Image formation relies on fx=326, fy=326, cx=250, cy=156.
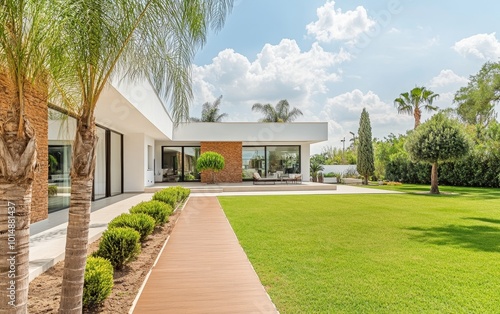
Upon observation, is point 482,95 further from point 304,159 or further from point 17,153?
point 17,153

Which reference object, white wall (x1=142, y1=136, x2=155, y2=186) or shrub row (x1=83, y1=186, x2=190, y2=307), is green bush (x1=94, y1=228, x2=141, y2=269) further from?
white wall (x1=142, y1=136, x2=155, y2=186)

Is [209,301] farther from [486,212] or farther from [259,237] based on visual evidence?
[486,212]

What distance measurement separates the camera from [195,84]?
344cm

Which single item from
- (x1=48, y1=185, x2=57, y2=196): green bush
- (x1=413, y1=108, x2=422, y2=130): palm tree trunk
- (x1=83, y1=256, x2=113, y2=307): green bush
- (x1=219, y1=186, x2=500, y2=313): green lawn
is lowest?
(x1=219, y1=186, x2=500, y2=313): green lawn

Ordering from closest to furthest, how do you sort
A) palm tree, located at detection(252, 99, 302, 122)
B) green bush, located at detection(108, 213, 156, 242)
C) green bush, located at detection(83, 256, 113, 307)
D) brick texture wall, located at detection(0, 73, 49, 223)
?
green bush, located at detection(83, 256, 113, 307) → green bush, located at detection(108, 213, 156, 242) → brick texture wall, located at detection(0, 73, 49, 223) → palm tree, located at detection(252, 99, 302, 122)

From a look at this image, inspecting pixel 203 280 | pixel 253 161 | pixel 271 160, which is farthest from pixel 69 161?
pixel 271 160

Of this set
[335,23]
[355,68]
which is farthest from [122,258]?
[355,68]

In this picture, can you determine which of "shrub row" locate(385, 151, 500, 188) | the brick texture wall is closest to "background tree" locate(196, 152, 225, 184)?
the brick texture wall

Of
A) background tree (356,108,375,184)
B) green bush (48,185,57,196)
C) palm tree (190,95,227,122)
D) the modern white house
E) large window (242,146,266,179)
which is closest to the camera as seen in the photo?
green bush (48,185,57,196)

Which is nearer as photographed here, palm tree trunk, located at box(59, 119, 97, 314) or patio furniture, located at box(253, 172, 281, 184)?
palm tree trunk, located at box(59, 119, 97, 314)

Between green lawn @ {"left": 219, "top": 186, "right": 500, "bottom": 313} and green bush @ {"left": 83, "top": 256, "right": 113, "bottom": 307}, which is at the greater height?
green bush @ {"left": 83, "top": 256, "right": 113, "bottom": 307}

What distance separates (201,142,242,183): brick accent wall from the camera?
22.8 m

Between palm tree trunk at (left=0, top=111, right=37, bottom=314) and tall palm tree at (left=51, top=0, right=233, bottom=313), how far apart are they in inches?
23.0

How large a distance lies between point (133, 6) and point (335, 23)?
769 centimetres
